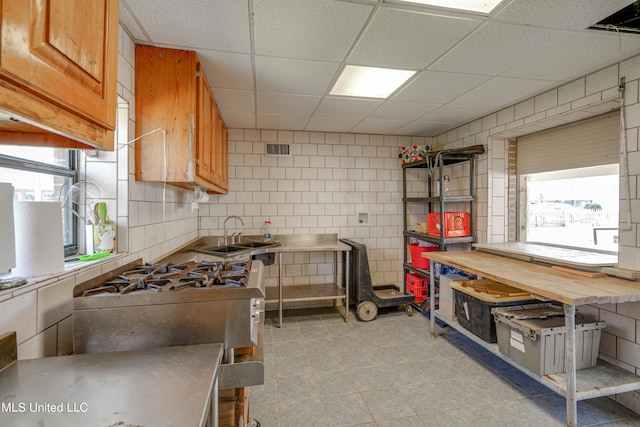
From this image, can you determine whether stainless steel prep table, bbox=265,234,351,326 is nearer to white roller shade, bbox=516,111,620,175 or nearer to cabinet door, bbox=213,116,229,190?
cabinet door, bbox=213,116,229,190

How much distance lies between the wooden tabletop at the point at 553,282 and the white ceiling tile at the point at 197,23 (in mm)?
2116

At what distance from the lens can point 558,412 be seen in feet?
5.76

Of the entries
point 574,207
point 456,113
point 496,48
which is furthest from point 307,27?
point 574,207

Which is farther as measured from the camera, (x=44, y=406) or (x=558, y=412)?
(x=558, y=412)

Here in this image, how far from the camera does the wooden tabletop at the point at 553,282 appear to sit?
145 cm

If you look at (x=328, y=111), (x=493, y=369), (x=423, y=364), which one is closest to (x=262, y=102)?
(x=328, y=111)

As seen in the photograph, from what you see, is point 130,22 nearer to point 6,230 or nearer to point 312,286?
point 6,230

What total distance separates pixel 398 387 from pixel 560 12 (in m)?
2.36

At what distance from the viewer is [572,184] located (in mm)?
2463

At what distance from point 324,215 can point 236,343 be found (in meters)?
2.73

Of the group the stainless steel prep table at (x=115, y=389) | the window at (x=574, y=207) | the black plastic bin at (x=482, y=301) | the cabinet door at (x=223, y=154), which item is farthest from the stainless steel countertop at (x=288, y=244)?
the window at (x=574, y=207)

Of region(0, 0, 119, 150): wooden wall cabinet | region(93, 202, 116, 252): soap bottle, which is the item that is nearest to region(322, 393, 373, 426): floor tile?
region(93, 202, 116, 252): soap bottle

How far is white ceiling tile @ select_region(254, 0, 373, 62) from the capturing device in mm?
1361

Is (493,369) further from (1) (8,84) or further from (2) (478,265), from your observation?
(1) (8,84)
